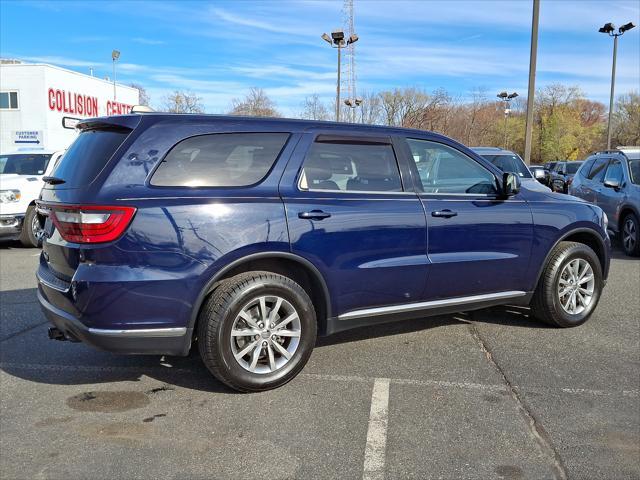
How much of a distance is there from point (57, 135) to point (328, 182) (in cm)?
3395

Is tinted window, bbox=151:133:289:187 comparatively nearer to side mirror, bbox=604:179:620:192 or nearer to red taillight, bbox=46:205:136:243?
red taillight, bbox=46:205:136:243

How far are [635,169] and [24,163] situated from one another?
11.3 meters

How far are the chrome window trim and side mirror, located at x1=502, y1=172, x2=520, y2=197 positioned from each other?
854mm

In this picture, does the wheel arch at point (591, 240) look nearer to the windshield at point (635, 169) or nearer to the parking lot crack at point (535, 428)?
the parking lot crack at point (535, 428)

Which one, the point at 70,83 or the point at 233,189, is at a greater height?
the point at 70,83

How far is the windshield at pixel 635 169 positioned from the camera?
9626mm

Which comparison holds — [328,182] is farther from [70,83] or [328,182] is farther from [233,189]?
[70,83]

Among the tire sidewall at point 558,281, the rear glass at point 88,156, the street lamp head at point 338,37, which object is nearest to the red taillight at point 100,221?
the rear glass at point 88,156

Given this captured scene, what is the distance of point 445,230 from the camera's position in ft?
14.7

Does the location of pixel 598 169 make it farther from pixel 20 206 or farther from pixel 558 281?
pixel 20 206

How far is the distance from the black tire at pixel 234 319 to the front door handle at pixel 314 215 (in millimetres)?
433

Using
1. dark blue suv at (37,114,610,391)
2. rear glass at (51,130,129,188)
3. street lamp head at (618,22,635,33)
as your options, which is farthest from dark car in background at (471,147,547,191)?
street lamp head at (618,22,635,33)

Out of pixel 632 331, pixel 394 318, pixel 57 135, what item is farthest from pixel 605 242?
pixel 57 135

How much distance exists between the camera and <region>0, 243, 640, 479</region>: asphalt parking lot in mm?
3006
